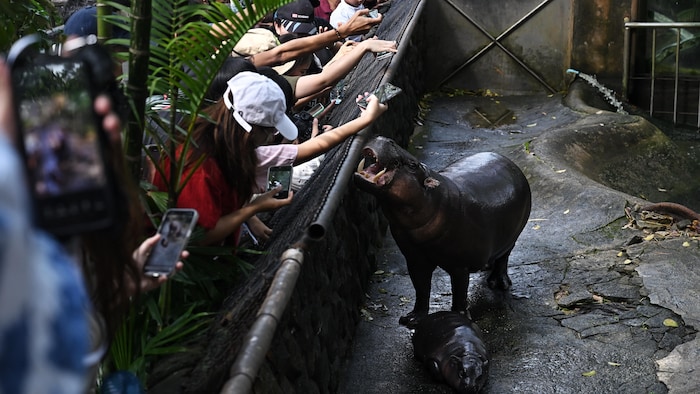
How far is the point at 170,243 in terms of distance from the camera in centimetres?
242

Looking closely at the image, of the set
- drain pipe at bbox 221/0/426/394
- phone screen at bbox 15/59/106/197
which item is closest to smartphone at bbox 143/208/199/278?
drain pipe at bbox 221/0/426/394

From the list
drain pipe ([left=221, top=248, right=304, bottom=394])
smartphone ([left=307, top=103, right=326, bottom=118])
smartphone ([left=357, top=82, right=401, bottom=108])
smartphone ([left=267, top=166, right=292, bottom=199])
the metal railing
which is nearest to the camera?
drain pipe ([left=221, top=248, right=304, bottom=394])

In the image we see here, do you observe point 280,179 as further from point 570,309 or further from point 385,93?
point 570,309

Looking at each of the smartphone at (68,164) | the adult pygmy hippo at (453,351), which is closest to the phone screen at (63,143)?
the smartphone at (68,164)

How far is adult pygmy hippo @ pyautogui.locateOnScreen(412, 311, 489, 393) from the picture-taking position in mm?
4781

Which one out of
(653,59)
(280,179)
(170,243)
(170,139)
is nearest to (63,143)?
(170,243)

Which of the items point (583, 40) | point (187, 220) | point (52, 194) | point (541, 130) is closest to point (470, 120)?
point (541, 130)

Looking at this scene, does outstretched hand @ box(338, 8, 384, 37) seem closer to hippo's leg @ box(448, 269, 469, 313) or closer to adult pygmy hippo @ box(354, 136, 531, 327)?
adult pygmy hippo @ box(354, 136, 531, 327)

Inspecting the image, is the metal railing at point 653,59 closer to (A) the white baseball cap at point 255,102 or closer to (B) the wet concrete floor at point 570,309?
(B) the wet concrete floor at point 570,309

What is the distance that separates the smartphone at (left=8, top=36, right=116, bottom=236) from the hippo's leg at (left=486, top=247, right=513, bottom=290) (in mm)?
4882

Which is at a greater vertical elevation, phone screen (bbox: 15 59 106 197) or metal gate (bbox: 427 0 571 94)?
phone screen (bbox: 15 59 106 197)

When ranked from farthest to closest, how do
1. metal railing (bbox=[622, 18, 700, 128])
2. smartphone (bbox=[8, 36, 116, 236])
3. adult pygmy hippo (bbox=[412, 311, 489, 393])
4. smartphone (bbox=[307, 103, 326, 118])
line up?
1. metal railing (bbox=[622, 18, 700, 128])
2. smartphone (bbox=[307, 103, 326, 118])
3. adult pygmy hippo (bbox=[412, 311, 489, 393])
4. smartphone (bbox=[8, 36, 116, 236])

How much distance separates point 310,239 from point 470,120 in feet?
22.7

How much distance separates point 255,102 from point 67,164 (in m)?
2.59
